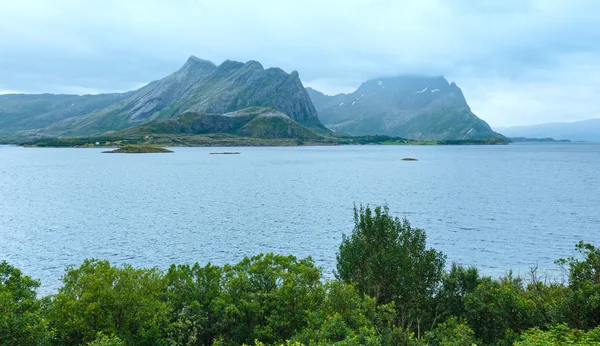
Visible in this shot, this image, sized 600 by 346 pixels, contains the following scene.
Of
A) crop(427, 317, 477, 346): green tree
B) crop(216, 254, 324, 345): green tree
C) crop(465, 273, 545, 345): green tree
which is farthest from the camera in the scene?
crop(216, 254, 324, 345): green tree

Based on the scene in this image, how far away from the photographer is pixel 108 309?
3036cm

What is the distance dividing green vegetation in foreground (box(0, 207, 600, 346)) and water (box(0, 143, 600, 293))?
72.7ft

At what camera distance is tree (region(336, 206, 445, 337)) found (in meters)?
40.7

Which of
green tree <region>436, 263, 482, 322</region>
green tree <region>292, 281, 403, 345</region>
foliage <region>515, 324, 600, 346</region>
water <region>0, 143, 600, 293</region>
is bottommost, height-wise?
water <region>0, 143, 600, 293</region>

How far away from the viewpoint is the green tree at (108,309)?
95.3 ft

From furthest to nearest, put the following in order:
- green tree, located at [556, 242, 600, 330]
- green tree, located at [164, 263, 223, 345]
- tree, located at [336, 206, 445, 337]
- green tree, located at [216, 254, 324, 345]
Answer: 1. tree, located at [336, 206, 445, 337]
2. green tree, located at [216, 254, 324, 345]
3. green tree, located at [164, 263, 223, 345]
4. green tree, located at [556, 242, 600, 330]

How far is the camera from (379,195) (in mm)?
131625

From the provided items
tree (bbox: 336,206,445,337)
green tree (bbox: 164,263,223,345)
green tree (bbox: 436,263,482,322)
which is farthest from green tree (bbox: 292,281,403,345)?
green tree (bbox: 436,263,482,322)

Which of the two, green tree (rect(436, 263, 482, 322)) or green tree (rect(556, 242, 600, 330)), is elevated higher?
green tree (rect(556, 242, 600, 330))

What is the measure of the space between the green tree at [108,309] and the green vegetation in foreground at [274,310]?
8 cm

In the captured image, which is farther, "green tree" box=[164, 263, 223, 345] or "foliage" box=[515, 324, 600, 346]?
"green tree" box=[164, 263, 223, 345]

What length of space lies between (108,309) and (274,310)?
1304 cm

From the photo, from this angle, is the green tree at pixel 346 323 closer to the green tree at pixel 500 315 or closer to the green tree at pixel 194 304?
the green tree at pixel 500 315

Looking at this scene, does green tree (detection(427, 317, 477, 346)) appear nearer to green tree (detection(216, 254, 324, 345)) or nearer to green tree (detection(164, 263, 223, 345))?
green tree (detection(216, 254, 324, 345))
